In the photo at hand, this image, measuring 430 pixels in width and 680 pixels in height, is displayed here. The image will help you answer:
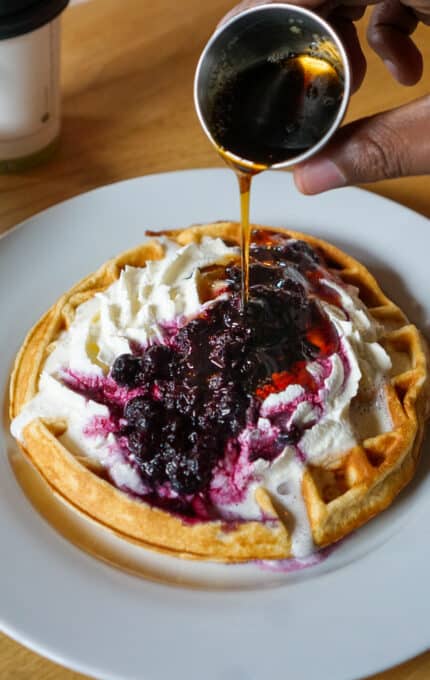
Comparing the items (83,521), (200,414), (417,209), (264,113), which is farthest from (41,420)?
(417,209)

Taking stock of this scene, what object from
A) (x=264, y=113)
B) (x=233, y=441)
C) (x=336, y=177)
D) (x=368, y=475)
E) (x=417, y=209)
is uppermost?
(x=264, y=113)

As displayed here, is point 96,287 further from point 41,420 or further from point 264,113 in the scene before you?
point 264,113

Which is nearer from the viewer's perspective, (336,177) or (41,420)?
(336,177)

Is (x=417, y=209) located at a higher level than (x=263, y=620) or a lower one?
lower

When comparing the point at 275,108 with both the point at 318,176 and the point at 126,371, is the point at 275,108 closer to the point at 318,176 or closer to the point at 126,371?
the point at 318,176

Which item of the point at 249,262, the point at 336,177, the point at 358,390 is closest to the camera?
the point at 336,177

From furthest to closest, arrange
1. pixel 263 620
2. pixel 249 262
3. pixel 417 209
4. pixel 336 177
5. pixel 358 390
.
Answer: pixel 417 209, pixel 249 262, pixel 358 390, pixel 336 177, pixel 263 620
